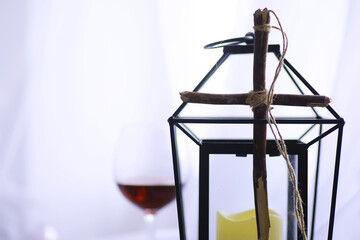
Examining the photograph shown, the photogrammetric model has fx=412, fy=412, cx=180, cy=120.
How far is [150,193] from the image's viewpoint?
713mm

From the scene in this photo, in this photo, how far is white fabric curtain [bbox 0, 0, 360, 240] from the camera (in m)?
0.86

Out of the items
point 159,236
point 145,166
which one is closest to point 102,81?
point 145,166

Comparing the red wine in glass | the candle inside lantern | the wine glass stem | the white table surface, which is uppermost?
the candle inside lantern

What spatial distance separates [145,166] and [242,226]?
27cm

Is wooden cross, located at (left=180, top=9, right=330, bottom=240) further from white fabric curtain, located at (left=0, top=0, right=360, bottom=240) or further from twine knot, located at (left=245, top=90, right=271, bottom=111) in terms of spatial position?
white fabric curtain, located at (left=0, top=0, right=360, bottom=240)

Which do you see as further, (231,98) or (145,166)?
(145,166)

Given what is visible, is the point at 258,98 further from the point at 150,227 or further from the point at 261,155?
the point at 150,227

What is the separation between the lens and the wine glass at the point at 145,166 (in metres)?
0.72

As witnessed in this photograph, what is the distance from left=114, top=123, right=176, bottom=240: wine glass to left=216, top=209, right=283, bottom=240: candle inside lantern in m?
0.22

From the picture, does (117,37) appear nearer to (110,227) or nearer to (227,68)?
(227,68)

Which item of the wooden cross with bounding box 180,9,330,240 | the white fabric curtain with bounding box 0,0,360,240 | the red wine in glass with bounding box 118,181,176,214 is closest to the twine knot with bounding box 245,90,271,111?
the wooden cross with bounding box 180,9,330,240

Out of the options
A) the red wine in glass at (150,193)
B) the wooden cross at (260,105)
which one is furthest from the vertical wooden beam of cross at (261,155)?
the red wine in glass at (150,193)

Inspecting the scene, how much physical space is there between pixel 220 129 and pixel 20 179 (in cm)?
45

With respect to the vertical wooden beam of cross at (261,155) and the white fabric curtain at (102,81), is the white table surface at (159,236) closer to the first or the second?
the white fabric curtain at (102,81)
